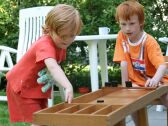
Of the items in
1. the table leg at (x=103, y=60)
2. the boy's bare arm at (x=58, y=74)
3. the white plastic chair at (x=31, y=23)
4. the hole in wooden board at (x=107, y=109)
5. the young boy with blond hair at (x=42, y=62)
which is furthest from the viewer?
the white plastic chair at (x=31, y=23)

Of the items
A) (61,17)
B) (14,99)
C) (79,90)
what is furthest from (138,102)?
(79,90)

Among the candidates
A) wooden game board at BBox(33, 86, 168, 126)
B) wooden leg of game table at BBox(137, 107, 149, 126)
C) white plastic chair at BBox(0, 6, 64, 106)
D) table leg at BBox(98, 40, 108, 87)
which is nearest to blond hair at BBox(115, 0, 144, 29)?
wooden game board at BBox(33, 86, 168, 126)

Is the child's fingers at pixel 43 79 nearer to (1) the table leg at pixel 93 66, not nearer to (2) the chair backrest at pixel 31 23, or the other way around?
(1) the table leg at pixel 93 66

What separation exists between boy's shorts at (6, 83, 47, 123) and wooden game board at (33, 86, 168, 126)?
34cm

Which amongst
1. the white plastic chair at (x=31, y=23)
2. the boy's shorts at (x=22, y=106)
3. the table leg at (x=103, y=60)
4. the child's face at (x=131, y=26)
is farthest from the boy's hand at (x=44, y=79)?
the white plastic chair at (x=31, y=23)

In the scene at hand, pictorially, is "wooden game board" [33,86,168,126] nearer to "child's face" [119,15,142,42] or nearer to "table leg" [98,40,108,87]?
"child's face" [119,15,142,42]

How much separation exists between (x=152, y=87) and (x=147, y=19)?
4127mm

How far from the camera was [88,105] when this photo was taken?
2273 mm

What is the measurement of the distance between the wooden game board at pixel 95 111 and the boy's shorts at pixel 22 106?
342 millimetres

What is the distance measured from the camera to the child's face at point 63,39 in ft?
8.32

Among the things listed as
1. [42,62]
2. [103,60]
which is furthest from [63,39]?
[103,60]

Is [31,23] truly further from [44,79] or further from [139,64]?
[44,79]

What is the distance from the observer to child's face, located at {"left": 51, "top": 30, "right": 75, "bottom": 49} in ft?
8.32

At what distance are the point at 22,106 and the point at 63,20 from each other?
603mm
